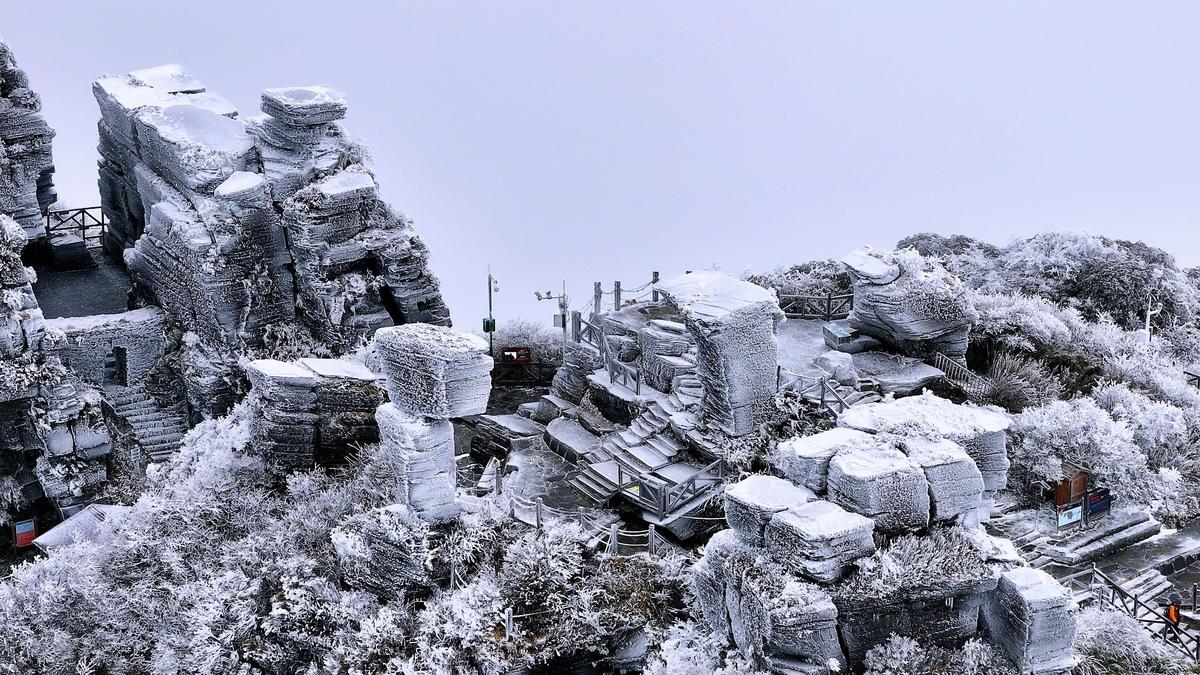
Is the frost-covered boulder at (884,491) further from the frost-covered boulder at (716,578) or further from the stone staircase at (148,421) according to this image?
the stone staircase at (148,421)

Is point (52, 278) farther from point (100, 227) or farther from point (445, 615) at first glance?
point (445, 615)

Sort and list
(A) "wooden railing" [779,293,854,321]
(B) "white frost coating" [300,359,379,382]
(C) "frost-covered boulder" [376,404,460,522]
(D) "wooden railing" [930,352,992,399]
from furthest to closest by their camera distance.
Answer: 1. (A) "wooden railing" [779,293,854,321]
2. (D) "wooden railing" [930,352,992,399]
3. (B) "white frost coating" [300,359,379,382]
4. (C) "frost-covered boulder" [376,404,460,522]

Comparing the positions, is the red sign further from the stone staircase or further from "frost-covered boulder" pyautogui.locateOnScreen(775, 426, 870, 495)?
"frost-covered boulder" pyautogui.locateOnScreen(775, 426, 870, 495)

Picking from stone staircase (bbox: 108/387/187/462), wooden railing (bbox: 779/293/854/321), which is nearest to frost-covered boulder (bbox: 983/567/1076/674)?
wooden railing (bbox: 779/293/854/321)

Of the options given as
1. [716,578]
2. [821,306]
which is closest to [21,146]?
[821,306]

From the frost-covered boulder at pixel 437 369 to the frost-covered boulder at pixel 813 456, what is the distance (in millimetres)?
5798

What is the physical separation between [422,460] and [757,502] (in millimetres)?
6940

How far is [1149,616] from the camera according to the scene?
33.2 m

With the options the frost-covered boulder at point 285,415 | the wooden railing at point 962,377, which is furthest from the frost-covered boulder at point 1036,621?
the frost-covered boulder at point 285,415

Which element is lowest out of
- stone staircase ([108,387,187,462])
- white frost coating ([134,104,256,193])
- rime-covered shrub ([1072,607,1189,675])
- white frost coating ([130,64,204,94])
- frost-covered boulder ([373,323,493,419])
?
stone staircase ([108,387,187,462])

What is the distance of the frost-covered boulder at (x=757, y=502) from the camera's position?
2886 centimetres

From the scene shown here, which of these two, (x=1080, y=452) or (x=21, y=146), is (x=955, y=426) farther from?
(x=21, y=146)

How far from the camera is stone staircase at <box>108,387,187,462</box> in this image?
4362 cm

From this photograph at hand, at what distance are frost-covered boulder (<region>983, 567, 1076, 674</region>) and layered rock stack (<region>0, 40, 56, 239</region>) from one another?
104ft
